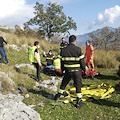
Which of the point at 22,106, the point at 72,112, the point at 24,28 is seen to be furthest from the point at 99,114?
the point at 24,28

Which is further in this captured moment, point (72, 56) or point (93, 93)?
point (93, 93)

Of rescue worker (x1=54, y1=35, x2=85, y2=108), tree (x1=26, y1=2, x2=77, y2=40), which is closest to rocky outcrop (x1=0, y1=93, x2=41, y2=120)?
rescue worker (x1=54, y1=35, x2=85, y2=108)

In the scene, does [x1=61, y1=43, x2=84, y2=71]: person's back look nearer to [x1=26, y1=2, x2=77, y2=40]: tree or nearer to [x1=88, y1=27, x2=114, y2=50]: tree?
[x1=26, y1=2, x2=77, y2=40]: tree

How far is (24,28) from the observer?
2267 cm

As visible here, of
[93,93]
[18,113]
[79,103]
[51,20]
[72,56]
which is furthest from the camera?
[51,20]

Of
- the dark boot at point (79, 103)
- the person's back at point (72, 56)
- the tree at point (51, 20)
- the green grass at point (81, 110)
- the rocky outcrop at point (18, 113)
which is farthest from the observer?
the tree at point (51, 20)

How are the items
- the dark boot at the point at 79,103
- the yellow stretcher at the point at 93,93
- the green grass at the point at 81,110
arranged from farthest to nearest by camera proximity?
the yellow stretcher at the point at 93,93 < the dark boot at the point at 79,103 < the green grass at the point at 81,110

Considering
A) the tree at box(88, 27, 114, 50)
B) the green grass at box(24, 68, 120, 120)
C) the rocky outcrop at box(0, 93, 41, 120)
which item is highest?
the tree at box(88, 27, 114, 50)

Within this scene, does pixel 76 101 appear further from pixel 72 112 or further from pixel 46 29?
pixel 46 29

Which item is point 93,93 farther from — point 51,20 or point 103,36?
point 103,36

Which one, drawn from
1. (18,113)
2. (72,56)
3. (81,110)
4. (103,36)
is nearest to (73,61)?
(72,56)

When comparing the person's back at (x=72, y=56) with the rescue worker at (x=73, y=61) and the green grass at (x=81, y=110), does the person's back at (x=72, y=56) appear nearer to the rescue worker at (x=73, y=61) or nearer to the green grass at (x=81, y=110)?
the rescue worker at (x=73, y=61)

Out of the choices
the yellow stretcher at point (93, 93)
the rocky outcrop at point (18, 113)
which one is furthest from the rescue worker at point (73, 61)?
the rocky outcrop at point (18, 113)

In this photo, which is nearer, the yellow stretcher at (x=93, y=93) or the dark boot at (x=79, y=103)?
the dark boot at (x=79, y=103)
